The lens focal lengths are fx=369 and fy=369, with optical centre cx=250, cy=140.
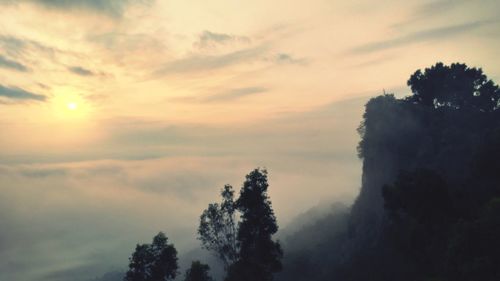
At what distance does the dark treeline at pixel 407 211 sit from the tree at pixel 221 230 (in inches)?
6.2

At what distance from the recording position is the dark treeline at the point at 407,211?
50.0m

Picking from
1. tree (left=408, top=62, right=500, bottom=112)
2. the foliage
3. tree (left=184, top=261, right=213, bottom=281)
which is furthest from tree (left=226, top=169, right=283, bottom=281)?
tree (left=408, top=62, right=500, bottom=112)

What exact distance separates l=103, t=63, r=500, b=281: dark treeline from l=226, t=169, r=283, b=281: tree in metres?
0.14

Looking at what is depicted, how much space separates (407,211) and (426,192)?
500 cm

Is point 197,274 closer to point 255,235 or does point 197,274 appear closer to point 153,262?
point 153,262

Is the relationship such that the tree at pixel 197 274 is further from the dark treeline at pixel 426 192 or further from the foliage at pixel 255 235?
the dark treeline at pixel 426 192

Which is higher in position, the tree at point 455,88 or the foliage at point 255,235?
the tree at point 455,88

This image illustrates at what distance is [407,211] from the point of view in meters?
58.7

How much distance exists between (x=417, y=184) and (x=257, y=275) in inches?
1097

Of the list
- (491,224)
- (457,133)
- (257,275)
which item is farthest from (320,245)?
(491,224)

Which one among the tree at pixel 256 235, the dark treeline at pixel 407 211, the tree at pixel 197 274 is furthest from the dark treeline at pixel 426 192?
the tree at pixel 197 274

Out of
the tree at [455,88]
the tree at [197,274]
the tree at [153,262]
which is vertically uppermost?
the tree at [455,88]

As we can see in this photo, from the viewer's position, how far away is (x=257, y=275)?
5006 cm

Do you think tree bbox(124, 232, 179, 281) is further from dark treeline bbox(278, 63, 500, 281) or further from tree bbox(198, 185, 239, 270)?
dark treeline bbox(278, 63, 500, 281)
